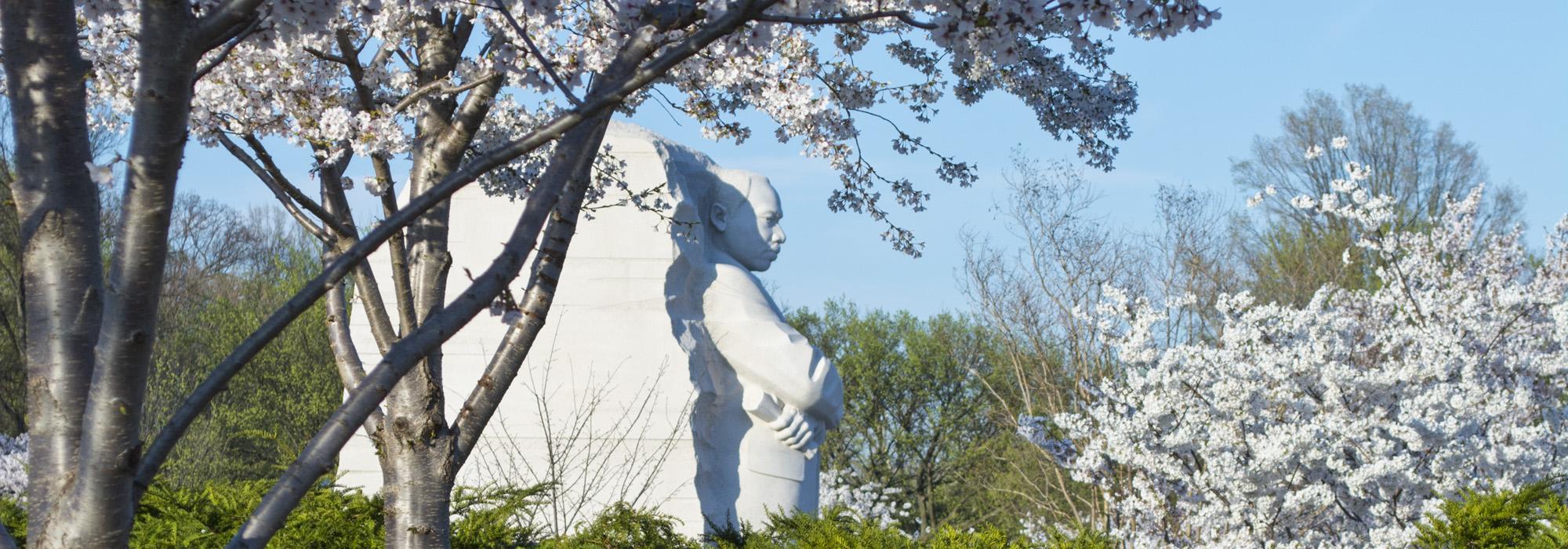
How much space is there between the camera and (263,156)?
3805mm

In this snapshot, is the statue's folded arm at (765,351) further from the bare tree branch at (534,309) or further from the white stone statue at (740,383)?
the bare tree branch at (534,309)

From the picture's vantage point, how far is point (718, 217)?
8.16 m

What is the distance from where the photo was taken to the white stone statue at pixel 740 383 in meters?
7.60

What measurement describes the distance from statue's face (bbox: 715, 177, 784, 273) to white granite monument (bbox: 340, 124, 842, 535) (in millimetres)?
330

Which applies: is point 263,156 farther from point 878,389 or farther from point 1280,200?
point 1280,200

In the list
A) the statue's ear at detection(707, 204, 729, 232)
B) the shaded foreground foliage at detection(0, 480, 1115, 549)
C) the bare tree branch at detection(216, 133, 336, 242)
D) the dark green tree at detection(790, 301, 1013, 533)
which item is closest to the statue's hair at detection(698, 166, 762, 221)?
the statue's ear at detection(707, 204, 729, 232)

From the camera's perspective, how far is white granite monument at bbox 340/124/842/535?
290 inches

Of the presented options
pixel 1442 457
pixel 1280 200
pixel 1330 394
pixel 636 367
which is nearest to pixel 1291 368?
pixel 1330 394

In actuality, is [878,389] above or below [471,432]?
above

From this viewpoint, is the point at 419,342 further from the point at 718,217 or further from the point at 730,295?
the point at 718,217

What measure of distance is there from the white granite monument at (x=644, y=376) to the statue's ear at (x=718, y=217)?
260mm

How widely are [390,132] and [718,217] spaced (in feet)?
14.0

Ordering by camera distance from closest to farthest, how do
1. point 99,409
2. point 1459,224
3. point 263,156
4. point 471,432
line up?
point 99,409
point 471,432
point 263,156
point 1459,224

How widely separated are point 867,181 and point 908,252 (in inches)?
14.1
